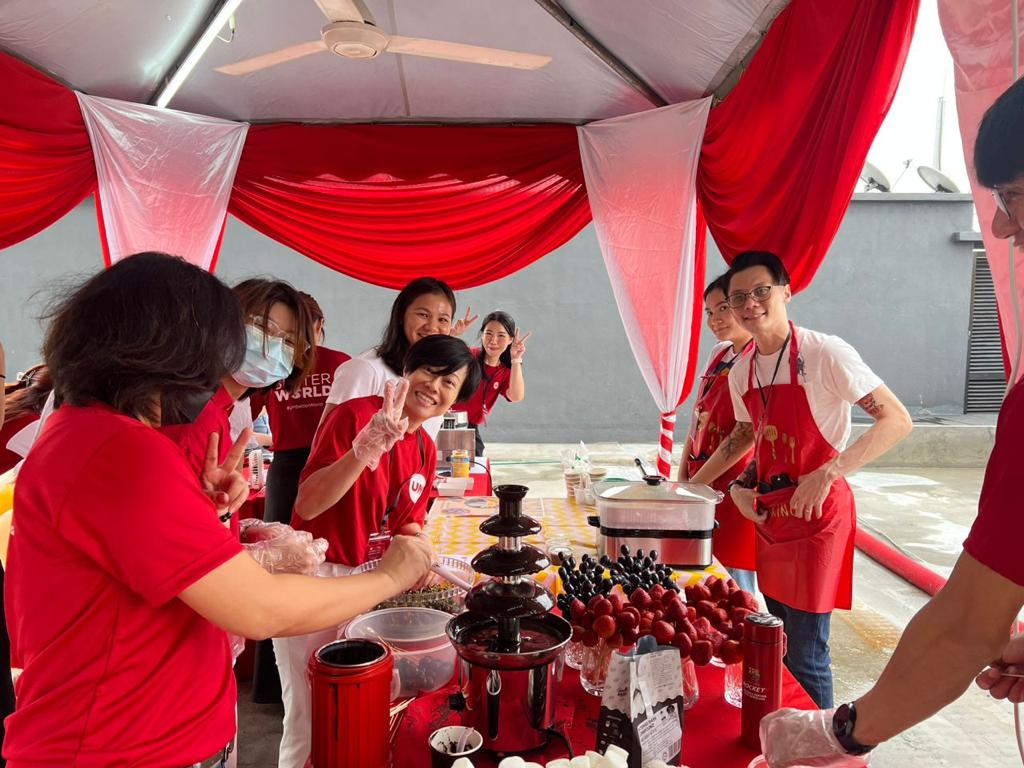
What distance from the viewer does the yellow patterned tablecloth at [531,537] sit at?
2.20 m

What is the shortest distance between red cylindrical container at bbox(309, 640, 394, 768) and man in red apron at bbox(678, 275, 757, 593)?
2.02 metres

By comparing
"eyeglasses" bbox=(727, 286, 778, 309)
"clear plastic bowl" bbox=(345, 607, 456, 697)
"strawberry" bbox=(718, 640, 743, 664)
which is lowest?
"clear plastic bowl" bbox=(345, 607, 456, 697)

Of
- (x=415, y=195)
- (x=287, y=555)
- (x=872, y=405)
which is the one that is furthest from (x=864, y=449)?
(x=415, y=195)

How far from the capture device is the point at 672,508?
2119 mm

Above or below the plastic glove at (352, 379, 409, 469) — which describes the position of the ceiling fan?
above

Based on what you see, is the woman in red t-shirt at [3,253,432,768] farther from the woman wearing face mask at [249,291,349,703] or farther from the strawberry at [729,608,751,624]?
the woman wearing face mask at [249,291,349,703]

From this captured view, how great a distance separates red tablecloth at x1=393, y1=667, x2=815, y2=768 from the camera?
1145 mm

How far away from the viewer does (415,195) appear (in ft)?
13.5

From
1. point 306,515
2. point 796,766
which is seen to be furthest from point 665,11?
point 796,766

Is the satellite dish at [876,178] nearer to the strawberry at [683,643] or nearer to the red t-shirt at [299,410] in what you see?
the red t-shirt at [299,410]

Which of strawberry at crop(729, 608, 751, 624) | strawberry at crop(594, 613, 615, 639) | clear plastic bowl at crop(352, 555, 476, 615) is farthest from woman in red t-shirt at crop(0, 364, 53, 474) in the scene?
strawberry at crop(729, 608, 751, 624)

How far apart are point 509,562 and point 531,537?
135cm

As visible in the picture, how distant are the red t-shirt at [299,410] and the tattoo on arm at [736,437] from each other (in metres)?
1.81

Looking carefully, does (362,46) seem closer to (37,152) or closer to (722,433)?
(37,152)
